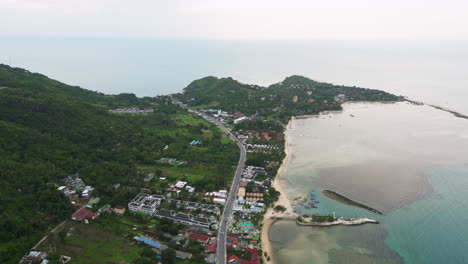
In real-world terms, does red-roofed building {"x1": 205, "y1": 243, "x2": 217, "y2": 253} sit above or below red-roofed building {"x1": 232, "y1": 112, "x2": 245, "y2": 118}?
below

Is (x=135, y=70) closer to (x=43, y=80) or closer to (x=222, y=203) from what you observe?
(x=43, y=80)

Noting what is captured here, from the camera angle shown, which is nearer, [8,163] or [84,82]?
[8,163]

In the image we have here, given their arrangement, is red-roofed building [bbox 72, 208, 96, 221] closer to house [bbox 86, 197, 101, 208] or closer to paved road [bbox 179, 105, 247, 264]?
house [bbox 86, 197, 101, 208]

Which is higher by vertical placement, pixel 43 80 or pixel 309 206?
pixel 43 80

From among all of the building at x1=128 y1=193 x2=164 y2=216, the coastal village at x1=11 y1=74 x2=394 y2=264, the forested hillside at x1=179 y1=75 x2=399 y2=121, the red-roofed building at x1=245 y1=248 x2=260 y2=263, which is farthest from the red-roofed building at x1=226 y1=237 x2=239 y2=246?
the forested hillside at x1=179 y1=75 x2=399 y2=121

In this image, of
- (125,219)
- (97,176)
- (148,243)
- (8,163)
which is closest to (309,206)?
(148,243)
